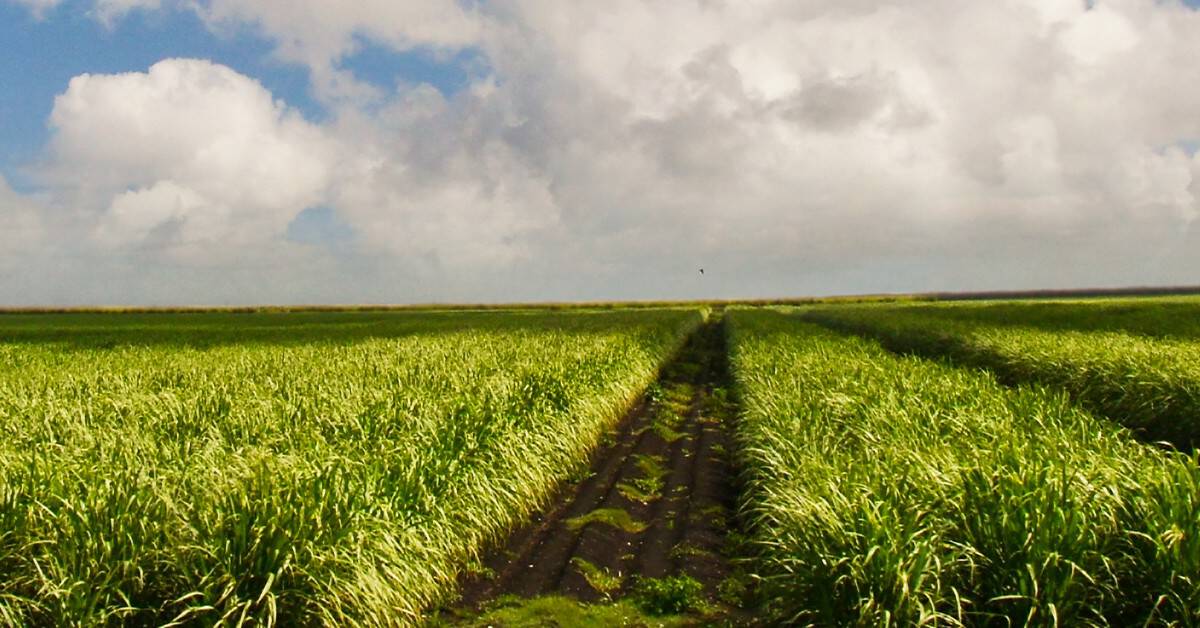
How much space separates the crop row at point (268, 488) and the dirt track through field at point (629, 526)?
39 centimetres

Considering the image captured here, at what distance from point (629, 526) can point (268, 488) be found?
4357 millimetres

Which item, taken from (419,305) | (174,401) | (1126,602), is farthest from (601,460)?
(419,305)

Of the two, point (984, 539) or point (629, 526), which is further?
point (629, 526)

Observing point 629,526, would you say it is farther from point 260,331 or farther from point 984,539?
point 260,331

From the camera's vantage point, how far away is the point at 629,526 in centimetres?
892

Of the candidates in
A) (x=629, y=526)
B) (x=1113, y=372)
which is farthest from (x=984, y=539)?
(x=1113, y=372)

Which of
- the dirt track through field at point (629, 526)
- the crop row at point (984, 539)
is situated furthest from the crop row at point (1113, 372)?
the dirt track through field at point (629, 526)

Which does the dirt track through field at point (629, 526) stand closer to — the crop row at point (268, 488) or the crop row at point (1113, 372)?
the crop row at point (268, 488)

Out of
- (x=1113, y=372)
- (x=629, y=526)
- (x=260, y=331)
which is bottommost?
(x=629, y=526)

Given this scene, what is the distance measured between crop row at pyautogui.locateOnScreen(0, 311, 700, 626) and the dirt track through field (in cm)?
39

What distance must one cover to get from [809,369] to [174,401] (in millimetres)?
10597

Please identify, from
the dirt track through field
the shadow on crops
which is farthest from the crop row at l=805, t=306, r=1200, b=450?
the shadow on crops

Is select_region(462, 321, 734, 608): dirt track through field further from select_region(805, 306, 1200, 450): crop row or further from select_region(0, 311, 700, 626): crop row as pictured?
select_region(805, 306, 1200, 450): crop row

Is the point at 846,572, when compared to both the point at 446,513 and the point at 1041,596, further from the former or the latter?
the point at 446,513
